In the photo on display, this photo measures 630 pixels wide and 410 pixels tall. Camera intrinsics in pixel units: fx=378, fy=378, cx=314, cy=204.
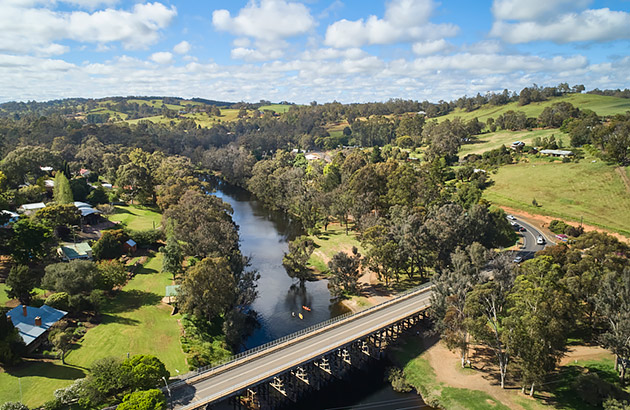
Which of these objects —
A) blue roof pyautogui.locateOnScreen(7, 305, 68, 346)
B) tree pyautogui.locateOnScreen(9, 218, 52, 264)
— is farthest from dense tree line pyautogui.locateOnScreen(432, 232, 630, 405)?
tree pyautogui.locateOnScreen(9, 218, 52, 264)

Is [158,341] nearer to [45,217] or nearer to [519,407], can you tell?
[519,407]

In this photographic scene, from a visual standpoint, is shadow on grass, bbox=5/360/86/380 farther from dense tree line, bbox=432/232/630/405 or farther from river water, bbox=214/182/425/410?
dense tree line, bbox=432/232/630/405

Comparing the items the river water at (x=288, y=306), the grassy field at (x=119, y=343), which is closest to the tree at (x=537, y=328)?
the river water at (x=288, y=306)

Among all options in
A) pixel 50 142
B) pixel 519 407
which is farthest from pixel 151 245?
pixel 50 142

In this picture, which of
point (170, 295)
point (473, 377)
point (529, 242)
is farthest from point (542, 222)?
point (170, 295)

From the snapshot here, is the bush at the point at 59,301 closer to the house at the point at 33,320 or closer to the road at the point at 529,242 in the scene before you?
the house at the point at 33,320
